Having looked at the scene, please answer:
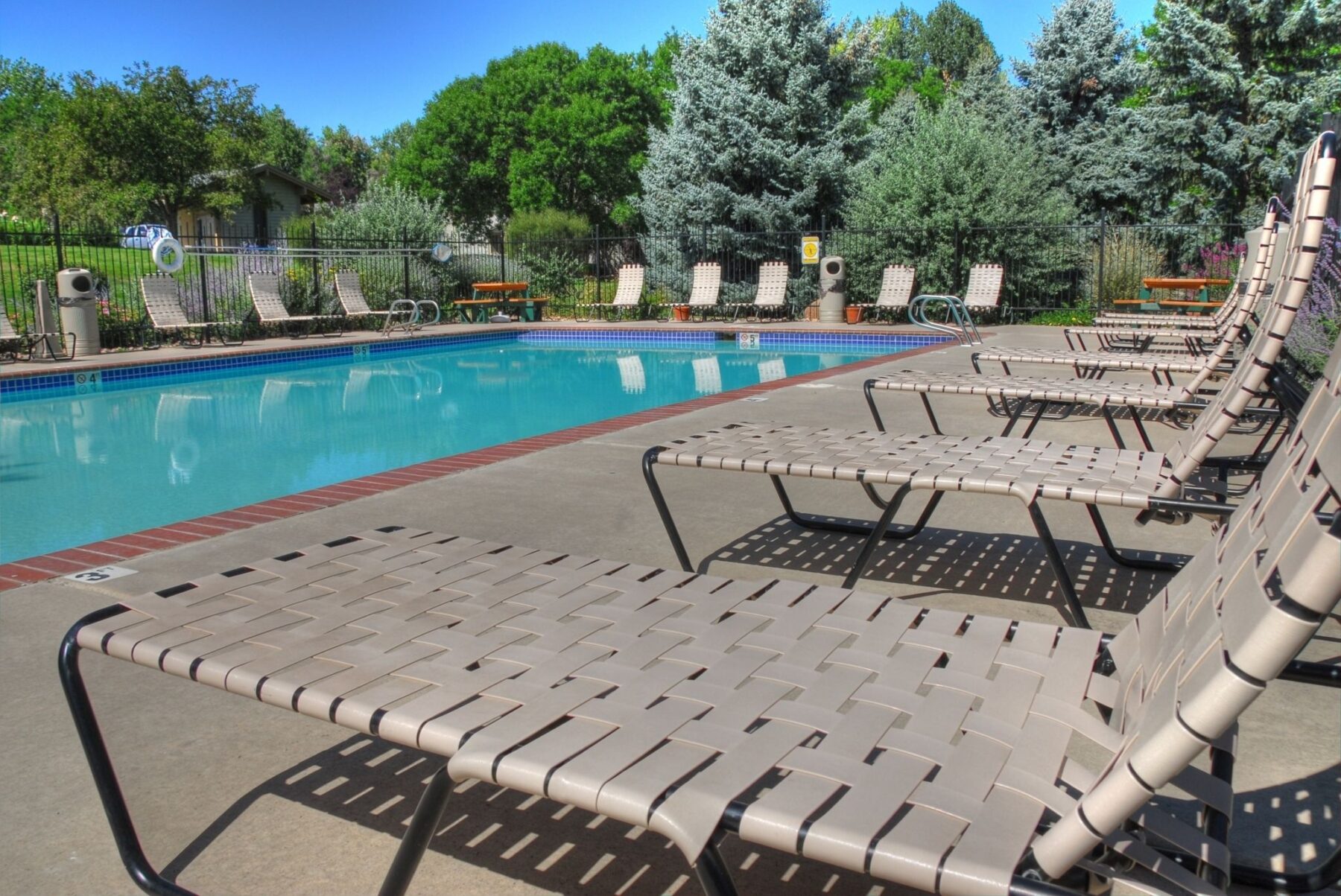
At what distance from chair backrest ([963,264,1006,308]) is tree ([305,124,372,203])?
6620cm

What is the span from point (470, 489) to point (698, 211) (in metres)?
15.3

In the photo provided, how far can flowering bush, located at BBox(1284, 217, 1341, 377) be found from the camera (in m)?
5.97

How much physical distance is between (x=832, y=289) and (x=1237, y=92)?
8490 mm

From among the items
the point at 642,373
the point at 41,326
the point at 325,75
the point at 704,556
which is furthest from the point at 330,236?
the point at 325,75

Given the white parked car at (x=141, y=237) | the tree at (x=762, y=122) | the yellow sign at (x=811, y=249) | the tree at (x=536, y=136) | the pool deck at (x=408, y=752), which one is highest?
the tree at (x=536, y=136)

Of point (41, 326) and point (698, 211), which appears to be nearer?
point (41, 326)

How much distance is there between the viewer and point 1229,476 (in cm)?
453

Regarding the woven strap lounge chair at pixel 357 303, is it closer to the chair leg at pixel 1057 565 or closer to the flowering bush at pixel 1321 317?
the flowering bush at pixel 1321 317

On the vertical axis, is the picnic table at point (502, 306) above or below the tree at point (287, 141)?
below

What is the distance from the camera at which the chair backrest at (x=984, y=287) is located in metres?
15.1

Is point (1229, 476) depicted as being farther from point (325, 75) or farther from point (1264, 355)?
point (325, 75)

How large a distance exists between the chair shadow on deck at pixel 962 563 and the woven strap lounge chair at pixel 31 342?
35.4 feet

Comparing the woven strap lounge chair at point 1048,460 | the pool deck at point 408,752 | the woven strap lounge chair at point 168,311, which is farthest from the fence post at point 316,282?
the woven strap lounge chair at point 1048,460

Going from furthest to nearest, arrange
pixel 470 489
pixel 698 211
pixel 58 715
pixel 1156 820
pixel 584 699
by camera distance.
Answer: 1. pixel 698 211
2. pixel 470 489
3. pixel 58 715
4. pixel 584 699
5. pixel 1156 820
